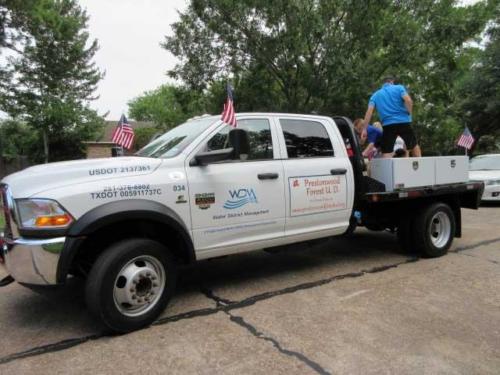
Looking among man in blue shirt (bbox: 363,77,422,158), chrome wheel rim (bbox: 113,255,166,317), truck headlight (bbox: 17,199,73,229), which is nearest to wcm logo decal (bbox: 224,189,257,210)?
chrome wheel rim (bbox: 113,255,166,317)

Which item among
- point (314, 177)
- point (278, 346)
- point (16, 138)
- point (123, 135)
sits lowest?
point (278, 346)

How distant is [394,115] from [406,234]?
1797 mm

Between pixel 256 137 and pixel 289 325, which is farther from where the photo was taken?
pixel 256 137

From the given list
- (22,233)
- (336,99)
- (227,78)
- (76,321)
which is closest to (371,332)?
(76,321)

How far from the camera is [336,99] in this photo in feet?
43.5

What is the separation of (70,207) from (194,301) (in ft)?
5.34

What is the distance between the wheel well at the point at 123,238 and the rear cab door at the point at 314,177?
48.9 inches

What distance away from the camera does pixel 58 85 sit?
22.1 meters

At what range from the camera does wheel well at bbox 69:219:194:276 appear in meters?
3.66

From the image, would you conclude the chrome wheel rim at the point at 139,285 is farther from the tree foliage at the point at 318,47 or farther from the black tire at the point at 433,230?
the tree foliage at the point at 318,47

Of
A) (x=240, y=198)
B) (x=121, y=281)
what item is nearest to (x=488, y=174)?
(x=240, y=198)

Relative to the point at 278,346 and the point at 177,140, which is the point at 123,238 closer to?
the point at 177,140

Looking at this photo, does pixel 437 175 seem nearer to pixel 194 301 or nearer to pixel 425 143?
pixel 194 301

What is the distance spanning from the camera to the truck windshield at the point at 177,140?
415 cm
